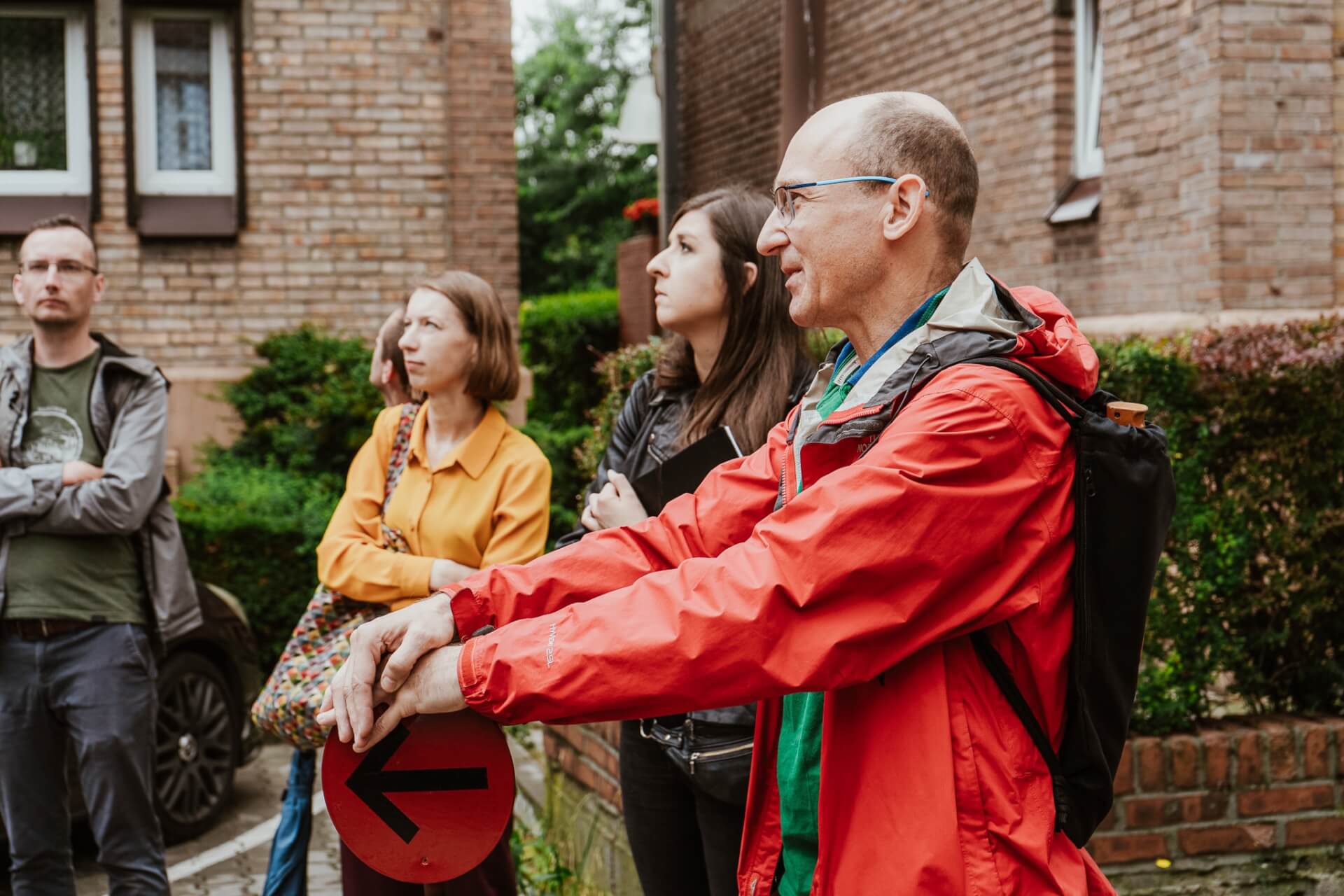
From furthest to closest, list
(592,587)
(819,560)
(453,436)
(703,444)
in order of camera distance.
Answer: (453,436) → (703,444) → (592,587) → (819,560)

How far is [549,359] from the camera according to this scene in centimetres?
1888

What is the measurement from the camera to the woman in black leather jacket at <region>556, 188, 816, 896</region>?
3.33 metres

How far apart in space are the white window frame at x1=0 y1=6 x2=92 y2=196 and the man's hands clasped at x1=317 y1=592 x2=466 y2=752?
9.45 meters

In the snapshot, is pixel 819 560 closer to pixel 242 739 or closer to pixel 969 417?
pixel 969 417

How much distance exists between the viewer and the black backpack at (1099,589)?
189 centimetres

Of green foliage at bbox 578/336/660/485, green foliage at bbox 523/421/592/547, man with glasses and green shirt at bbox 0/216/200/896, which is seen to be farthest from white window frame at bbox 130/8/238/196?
man with glasses and green shirt at bbox 0/216/200/896

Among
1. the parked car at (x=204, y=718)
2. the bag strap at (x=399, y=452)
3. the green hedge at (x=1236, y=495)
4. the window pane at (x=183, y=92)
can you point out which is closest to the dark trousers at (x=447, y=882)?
the bag strap at (x=399, y=452)

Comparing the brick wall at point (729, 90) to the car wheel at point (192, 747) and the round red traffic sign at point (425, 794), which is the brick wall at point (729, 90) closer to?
the car wheel at point (192, 747)

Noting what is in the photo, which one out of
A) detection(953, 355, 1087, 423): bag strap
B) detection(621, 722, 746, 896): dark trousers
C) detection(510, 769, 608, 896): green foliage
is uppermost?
detection(953, 355, 1087, 423): bag strap

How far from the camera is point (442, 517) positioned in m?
3.91

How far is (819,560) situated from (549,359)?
17239mm

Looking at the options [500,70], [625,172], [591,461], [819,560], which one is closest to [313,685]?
[591,461]

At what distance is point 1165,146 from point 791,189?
7.08 metres

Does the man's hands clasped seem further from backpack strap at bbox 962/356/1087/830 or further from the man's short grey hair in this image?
the man's short grey hair
